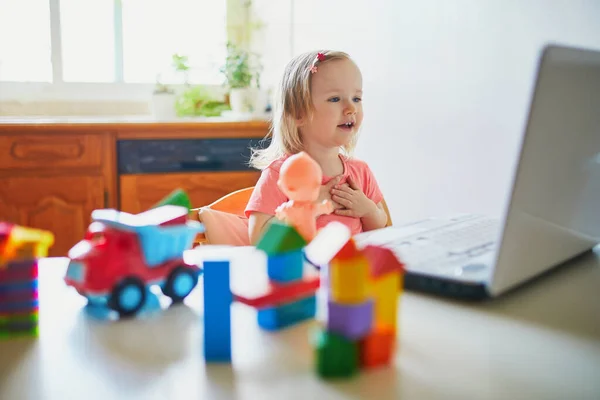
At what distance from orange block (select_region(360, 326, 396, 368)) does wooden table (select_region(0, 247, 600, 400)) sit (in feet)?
0.03

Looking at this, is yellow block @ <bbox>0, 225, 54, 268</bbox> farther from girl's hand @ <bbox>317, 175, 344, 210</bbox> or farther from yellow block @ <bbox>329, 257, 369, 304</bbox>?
girl's hand @ <bbox>317, 175, 344, 210</bbox>

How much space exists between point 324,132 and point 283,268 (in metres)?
0.82

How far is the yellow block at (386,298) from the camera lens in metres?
0.52

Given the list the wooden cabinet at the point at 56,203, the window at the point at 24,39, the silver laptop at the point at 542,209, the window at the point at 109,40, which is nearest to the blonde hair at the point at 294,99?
the silver laptop at the point at 542,209

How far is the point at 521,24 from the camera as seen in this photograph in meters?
1.46

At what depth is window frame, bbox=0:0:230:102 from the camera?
9.84 feet

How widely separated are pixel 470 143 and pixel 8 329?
4.30ft

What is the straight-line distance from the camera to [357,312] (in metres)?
0.48

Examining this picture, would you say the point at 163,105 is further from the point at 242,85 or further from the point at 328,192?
the point at 328,192

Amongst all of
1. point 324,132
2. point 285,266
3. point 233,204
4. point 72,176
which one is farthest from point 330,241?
point 72,176

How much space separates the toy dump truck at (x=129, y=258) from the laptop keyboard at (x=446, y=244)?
1.04 feet

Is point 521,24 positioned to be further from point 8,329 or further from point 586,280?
point 8,329

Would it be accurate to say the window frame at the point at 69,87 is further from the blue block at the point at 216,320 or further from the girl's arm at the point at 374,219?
the blue block at the point at 216,320

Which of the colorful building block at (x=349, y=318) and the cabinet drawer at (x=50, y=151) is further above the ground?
the colorful building block at (x=349, y=318)
